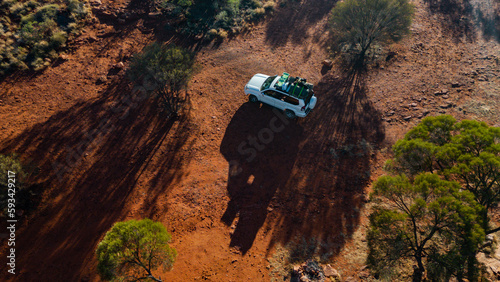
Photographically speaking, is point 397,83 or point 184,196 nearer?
point 184,196

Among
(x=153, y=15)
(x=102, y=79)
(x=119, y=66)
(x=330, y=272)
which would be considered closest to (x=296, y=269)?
(x=330, y=272)

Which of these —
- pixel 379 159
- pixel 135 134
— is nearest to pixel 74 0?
pixel 135 134

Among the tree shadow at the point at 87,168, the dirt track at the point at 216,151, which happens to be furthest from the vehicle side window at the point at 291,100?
the tree shadow at the point at 87,168

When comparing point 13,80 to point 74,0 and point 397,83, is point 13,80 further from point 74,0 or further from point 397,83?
point 397,83

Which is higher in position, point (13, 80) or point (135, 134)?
point (13, 80)

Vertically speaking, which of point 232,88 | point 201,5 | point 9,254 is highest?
point 201,5

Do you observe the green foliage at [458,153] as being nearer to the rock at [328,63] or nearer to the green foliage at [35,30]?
the rock at [328,63]
